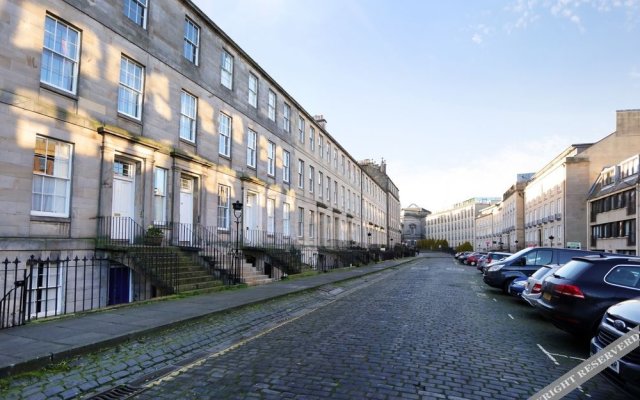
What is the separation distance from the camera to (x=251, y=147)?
952 inches

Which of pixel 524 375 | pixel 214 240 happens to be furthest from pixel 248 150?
pixel 524 375

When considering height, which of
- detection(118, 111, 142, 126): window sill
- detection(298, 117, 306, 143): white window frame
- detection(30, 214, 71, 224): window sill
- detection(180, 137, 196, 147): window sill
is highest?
detection(298, 117, 306, 143): white window frame

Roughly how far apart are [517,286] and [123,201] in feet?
45.5

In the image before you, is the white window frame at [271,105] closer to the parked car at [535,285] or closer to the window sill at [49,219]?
the window sill at [49,219]

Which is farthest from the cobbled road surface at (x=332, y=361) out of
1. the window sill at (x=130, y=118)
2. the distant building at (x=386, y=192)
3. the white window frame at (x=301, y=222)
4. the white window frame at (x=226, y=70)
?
the distant building at (x=386, y=192)

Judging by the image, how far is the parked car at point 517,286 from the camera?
46.6 feet

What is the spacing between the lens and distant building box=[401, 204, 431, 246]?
168m

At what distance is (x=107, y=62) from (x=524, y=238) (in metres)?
77.3

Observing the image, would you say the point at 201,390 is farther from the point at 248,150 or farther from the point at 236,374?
the point at 248,150

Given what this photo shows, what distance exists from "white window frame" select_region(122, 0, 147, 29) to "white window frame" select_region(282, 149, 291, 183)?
1402 cm

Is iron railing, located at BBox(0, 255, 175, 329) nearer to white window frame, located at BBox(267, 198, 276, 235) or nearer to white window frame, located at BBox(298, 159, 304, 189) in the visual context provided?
white window frame, located at BBox(267, 198, 276, 235)

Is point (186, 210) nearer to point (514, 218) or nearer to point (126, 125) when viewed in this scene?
point (126, 125)

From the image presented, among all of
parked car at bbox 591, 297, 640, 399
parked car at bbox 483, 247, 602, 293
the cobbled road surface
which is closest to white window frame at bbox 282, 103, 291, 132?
parked car at bbox 483, 247, 602, 293

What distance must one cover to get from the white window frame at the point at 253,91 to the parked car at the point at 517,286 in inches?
649
